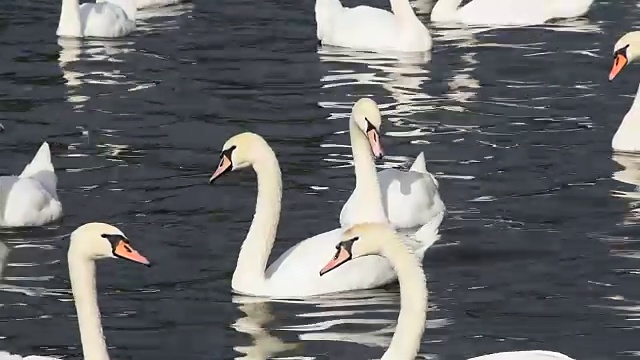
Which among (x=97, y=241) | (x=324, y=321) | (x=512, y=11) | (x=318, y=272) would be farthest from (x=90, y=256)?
(x=512, y=11)

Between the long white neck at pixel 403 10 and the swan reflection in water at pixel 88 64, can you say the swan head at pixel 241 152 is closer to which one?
the swan reflection in water at pixel 88 64

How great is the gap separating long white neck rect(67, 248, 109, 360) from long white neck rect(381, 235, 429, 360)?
1.46m

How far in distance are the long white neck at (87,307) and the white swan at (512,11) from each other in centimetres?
1315

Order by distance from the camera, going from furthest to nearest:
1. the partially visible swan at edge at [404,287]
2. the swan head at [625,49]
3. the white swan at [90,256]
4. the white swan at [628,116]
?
the swan head at [625,49] < the white swan at [628,116] < the white swan at [90,256] < the partially visible swan at edge at [404,287]

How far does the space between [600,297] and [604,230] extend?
167cm

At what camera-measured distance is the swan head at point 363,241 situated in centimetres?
955

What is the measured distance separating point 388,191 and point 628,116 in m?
3.40

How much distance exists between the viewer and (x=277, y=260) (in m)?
12.2

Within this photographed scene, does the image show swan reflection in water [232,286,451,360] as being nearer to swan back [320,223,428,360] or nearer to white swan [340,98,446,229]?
white swan [340,98,446,229]

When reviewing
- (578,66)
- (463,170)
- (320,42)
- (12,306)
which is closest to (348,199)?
(463,170)

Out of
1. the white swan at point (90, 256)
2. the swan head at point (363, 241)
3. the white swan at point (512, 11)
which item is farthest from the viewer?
the white swan at point (512, 11)

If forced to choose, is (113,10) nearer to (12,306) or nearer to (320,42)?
(320,42)

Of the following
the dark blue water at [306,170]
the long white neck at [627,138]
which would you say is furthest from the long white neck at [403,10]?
the long white neck at [627,138]

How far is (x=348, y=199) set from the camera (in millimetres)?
14016
